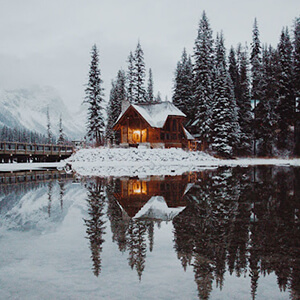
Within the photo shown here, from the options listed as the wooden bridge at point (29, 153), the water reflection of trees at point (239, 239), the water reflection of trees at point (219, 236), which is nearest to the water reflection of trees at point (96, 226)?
the water reflection of trees at point (219, 236)

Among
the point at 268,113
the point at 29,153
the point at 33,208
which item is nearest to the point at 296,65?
the point at 268,113

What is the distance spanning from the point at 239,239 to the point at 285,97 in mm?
51484

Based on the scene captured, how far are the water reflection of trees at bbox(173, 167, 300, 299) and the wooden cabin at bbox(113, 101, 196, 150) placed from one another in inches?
1420

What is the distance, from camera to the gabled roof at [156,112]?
4575 cm

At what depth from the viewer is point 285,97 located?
2048 inches

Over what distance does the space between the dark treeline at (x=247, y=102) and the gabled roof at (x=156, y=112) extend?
A: 4.65 metres

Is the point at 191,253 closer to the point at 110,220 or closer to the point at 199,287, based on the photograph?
the point at 199,287

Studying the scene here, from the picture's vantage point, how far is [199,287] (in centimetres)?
375

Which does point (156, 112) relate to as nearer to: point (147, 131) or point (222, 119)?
point (147, 131)

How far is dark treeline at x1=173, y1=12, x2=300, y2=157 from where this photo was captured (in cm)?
4825

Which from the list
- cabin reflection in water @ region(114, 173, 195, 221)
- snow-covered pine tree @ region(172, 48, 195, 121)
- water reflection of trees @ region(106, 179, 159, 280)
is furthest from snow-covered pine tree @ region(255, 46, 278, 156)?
water reflection of trees @ region(106, 179, 159, 280)

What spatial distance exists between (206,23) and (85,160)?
1265 inches

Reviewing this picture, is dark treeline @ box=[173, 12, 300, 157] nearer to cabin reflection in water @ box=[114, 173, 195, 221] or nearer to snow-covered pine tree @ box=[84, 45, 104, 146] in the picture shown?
snow-covered pine tree @ box=[84, 45, 104, 146]

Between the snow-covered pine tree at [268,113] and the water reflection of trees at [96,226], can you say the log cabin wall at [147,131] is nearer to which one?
the snow-covered pine tree at [268,113]
